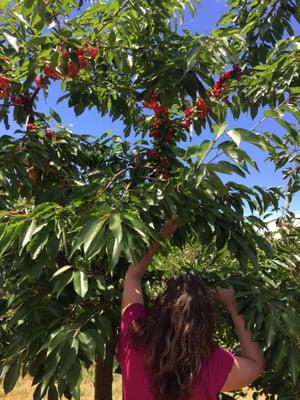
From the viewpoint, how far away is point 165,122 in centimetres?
215

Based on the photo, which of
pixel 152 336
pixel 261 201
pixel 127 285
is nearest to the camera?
pixel 152 336

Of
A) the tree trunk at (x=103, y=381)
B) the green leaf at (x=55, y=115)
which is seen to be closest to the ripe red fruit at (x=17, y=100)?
the green leaf at (x=55, y=115)

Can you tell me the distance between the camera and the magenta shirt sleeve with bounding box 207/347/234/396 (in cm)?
136

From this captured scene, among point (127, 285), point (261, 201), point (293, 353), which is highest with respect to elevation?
point (261, 201)

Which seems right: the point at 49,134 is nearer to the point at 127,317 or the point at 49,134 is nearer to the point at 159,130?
the point at 159,130

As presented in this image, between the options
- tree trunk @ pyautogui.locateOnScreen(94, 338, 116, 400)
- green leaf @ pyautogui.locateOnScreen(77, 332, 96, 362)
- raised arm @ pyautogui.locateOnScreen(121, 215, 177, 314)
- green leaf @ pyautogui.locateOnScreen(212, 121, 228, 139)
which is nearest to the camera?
green leaf @ pyautogui.locateOnScreen(212, 121, 228, 139)

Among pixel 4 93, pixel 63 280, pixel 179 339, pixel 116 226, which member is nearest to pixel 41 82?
pixel 4 93

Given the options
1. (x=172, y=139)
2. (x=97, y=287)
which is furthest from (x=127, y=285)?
(x=172, y=139)

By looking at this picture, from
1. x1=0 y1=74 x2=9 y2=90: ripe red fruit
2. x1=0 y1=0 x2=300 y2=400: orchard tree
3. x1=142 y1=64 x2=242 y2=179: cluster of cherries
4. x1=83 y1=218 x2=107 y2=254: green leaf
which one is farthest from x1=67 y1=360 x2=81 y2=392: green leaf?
x1=0 y1=74 x2=9 y2=90: ripe red fruit

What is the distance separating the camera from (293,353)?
1.52 meters

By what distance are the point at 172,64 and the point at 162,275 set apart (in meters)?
1.07

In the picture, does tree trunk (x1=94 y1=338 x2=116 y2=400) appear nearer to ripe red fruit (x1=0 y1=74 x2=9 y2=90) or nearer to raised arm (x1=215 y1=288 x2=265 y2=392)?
raised arm (x1=215 y1=288 x2=265 y2=392)

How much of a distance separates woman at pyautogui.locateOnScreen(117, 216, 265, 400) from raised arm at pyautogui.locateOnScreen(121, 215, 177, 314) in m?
0.13

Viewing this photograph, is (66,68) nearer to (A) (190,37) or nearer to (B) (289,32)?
(A) (190,37)
